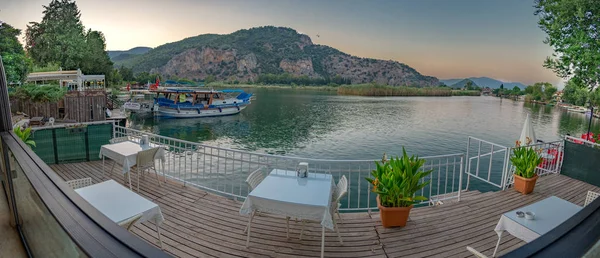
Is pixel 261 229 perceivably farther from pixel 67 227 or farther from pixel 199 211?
pixel 67 227

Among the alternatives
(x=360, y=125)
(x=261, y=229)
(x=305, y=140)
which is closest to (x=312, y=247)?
(x=261, y=229)

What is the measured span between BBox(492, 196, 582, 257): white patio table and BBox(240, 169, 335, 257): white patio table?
71.5 inches

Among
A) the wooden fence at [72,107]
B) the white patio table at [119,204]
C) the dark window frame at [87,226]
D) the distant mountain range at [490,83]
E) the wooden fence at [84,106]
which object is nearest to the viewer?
the dark window frame at [87,226]

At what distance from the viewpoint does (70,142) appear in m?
6.55

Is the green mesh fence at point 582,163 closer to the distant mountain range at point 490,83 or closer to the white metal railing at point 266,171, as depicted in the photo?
the white metal railing at point 266,171

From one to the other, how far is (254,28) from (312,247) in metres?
111

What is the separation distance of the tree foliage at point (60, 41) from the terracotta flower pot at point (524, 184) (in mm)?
32848

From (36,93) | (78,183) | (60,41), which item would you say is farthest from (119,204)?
(60,41)

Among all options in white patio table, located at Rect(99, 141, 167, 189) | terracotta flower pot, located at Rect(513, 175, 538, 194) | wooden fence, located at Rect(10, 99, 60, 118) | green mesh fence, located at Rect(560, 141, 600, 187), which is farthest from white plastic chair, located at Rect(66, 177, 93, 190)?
wooden fence, located at Rect(10, 99, 60, 118)

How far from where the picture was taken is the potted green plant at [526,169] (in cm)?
540

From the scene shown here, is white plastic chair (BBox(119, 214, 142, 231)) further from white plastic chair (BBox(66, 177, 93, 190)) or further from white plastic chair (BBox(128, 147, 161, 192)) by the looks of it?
white plastic chair (BBox(128, 147, 161, 192))

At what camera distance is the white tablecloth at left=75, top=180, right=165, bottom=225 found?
277 centimetres

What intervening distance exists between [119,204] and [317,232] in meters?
2.23

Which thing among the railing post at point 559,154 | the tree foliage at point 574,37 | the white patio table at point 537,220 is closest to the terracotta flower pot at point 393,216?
the white patio table at point 537,220
